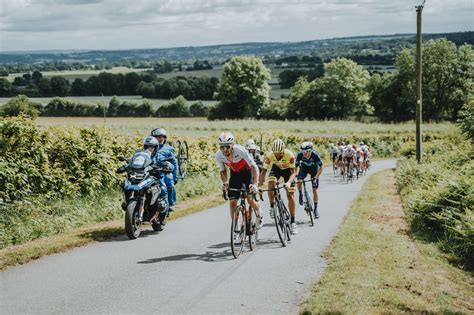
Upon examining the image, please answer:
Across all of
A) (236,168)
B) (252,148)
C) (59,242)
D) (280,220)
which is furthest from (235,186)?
(252,148)

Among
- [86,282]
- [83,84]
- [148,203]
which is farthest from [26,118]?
[83,84]

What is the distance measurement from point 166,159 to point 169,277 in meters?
4.45

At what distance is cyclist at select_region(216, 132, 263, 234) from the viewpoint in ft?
34.6

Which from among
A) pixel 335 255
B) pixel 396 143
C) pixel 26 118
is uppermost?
pixel 26 118

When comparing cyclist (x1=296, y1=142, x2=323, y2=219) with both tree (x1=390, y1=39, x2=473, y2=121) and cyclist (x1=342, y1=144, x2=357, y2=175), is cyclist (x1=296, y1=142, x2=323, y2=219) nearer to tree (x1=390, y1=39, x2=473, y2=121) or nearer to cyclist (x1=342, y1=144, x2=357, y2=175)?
cyclist (x1=342, y1=144, x2=357, y2=175)

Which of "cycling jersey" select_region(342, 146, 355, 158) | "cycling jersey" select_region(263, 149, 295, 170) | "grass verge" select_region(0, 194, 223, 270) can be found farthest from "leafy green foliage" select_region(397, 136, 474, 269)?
"cycling jersey" select_region(342, 146, 355, 158)

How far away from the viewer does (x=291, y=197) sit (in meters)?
12.8

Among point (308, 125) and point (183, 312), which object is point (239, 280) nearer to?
point (183, 312)

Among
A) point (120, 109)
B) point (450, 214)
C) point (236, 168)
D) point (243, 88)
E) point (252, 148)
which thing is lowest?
point (120, 109)

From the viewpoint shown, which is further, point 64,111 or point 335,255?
point 64,111

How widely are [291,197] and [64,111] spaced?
68.7 m

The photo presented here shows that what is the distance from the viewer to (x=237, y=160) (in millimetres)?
10828

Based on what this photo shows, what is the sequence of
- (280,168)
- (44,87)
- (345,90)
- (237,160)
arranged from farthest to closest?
(345,90)
(44,87)
(280,168)
(237,160)

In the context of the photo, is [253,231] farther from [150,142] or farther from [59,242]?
[59,242]
